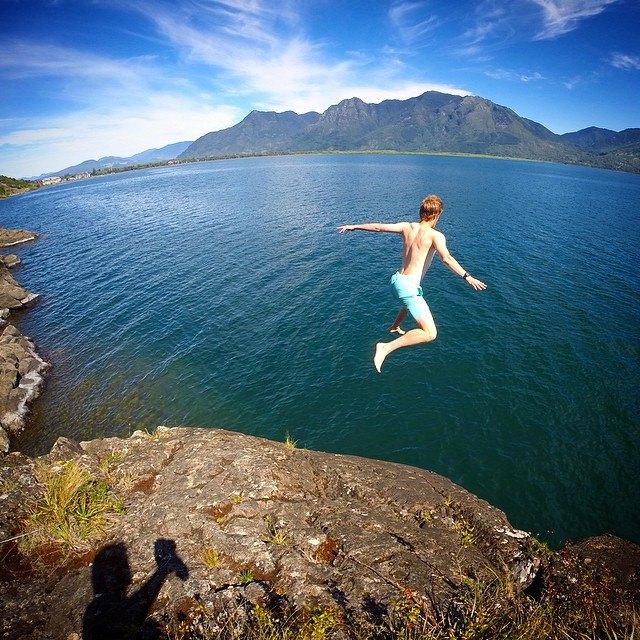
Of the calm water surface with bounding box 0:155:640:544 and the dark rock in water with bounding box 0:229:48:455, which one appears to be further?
the dark rock in water with bounding box 0:229:48:455

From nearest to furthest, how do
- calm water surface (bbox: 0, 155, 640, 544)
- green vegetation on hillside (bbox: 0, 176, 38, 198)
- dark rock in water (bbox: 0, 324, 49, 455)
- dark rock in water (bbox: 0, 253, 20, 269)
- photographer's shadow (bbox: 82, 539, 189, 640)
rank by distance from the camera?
photographer's shadow (bbox: 82, 539, 189, 640), calm water surface (bbox: 0, 155, 640, 544), dark rock in water (bbox: 0, 324, 49, 455), dark rock in water (bbox: 0, 253, 20, 269), green vegetation on hillside (bbox: 0, 176, 38, 198)

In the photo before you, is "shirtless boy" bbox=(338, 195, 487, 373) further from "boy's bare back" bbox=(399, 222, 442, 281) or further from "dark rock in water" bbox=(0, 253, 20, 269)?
"dark rock in water" bbox=(0, 253, 20, 269)

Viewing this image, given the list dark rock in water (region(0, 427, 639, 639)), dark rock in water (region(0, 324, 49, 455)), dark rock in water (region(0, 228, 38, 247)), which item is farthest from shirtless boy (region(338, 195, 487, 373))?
dark rock in water (region(0, 228, 38, 247))

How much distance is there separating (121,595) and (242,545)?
7.69ft

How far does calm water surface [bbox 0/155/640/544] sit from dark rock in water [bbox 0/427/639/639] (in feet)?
34.7

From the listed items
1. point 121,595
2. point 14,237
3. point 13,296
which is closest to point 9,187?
point 14,237

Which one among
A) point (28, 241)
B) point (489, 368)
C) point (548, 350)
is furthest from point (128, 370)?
point (28, 241)

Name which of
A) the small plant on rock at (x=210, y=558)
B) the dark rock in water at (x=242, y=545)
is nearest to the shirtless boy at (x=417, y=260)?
the dark rock in water at (x=242, y=545)

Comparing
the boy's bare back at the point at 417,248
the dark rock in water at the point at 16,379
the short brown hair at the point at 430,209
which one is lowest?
the dark rock in water at the point at 16,379

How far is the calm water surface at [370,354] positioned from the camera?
19781mm

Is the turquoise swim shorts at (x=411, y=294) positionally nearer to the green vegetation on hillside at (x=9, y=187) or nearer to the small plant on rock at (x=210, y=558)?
the small plant on rock at (x=210, y=558)

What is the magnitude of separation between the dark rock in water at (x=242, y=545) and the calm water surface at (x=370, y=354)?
1057 centimetres

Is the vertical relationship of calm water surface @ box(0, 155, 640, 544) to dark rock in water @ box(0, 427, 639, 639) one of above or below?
below

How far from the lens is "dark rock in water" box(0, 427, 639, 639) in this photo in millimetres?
6293
